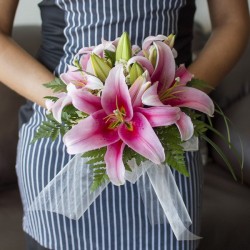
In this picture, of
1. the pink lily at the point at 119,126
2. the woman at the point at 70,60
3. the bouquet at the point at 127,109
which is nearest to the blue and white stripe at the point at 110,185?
the woman at the point at 70,60

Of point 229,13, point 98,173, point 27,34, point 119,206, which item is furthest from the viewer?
point 27,34

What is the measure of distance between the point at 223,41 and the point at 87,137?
0.44 m

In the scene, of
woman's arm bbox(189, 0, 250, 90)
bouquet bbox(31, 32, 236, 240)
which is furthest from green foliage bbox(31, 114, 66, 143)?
woman's arm bbox(189, 0, 250, 90)

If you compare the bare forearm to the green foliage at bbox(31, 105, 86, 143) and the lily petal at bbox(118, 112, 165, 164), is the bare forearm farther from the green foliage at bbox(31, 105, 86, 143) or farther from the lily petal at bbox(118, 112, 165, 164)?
the lily petal at bbox(118, 112, 165, 164)

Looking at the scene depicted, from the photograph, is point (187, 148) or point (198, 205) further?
point (198, 205)

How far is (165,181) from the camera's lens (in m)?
0.73

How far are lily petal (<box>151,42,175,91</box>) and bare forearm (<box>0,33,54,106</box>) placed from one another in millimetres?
250

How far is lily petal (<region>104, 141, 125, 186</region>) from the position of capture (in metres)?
0.58

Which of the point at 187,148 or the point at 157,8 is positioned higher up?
the point at 157,8

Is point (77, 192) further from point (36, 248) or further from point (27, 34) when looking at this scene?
point (27, 34)

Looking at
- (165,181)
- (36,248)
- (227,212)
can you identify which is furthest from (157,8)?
(227,212)

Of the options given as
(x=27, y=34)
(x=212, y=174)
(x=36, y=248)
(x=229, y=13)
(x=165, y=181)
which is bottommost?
(x=212, y=174)

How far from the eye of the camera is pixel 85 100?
1.89 feet

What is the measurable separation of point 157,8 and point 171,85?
0.24 meters
